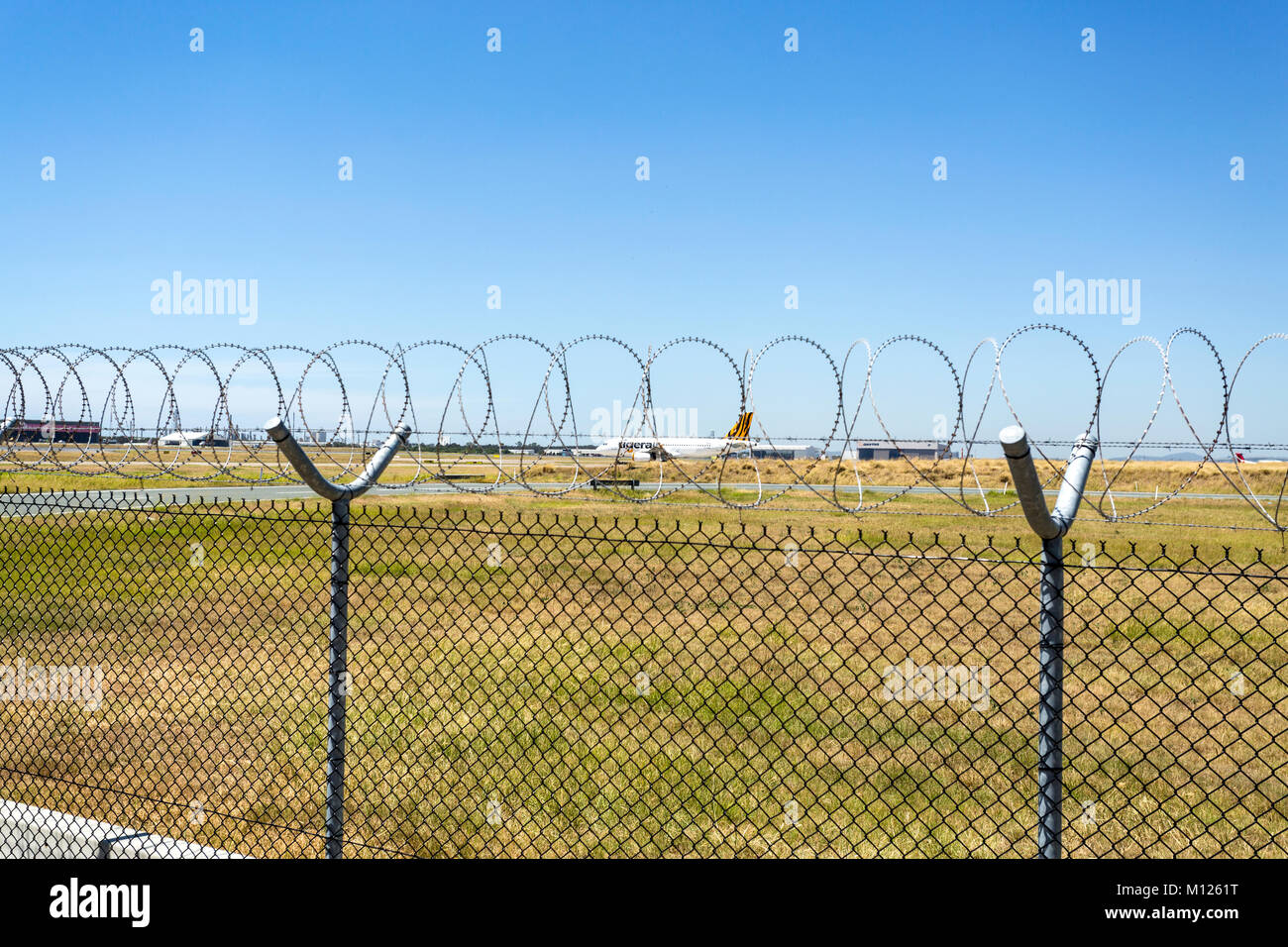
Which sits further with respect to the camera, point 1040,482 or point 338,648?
point 338,648

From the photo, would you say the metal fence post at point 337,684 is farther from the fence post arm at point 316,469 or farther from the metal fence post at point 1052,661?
the metal fence post at point 1052,661

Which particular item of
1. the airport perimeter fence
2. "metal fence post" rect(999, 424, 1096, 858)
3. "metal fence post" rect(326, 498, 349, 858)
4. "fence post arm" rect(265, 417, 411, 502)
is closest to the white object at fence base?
the airport perimeter fence

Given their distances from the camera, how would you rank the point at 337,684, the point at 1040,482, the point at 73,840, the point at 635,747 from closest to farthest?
the point at 1040,482 → the point at 337,684 → the point at 73,840 → the point at 635,747

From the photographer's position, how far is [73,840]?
4.45m

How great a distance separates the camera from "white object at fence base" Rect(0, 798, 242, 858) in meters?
4.19

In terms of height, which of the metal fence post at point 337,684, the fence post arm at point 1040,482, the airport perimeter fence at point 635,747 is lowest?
the airport perimeter fence at point 635,747

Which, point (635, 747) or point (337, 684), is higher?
point (337, 684)

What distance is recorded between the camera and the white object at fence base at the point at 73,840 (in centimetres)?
419

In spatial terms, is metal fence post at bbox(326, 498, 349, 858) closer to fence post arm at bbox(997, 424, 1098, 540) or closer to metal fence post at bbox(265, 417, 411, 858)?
metal fence post at bbox(265, 417, 411, 858)

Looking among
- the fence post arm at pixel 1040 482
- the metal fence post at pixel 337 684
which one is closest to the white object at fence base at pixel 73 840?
the metal fence post at pixel 337 684

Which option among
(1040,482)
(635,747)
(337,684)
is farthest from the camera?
(635,747)

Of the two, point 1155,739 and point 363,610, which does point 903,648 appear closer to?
point 1155,739

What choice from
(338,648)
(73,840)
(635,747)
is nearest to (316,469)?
(338,648)

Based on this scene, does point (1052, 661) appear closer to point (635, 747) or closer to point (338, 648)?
point (338, 648)
